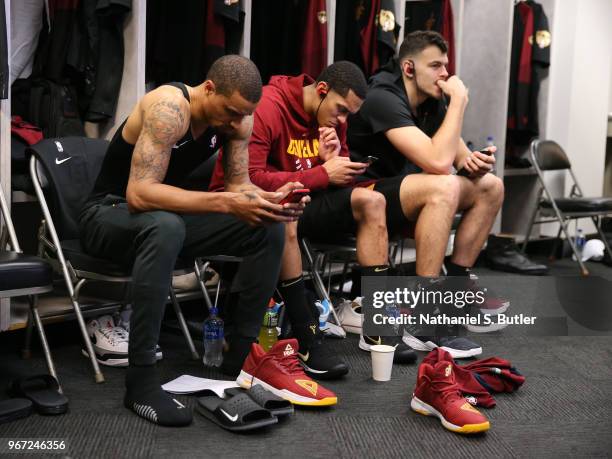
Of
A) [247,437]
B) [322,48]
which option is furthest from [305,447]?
[322,48]

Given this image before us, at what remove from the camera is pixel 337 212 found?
289 cm

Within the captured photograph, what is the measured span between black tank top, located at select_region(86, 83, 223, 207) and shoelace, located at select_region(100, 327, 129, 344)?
0.52 meters

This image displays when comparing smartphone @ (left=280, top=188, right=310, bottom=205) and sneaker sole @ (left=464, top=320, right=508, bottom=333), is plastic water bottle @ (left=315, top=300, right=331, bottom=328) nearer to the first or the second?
sneaker sole @ (left=464, top=320, right=508, bottom=333)

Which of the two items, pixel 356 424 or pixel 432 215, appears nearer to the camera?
pixel 356 424

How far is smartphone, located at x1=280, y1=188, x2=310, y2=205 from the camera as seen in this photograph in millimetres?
2297

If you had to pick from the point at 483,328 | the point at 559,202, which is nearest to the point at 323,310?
the point at 483,328

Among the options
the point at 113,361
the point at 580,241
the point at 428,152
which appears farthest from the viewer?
the point at 580,241

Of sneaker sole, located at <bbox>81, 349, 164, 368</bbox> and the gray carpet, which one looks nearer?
the gray carpet

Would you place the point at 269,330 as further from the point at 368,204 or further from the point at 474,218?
the point at 474,218

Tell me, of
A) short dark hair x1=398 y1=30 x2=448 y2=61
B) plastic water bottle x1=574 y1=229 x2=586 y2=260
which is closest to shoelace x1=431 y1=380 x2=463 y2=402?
short dark hair x1=398 y1=30 x2=448 y2=61

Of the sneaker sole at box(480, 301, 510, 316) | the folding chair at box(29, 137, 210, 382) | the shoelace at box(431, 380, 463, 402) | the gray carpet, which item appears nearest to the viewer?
the gray carpet

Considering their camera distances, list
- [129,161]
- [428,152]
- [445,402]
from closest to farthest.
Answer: [445,402] → [129,161] → [428,152]

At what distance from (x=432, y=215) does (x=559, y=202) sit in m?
2.51

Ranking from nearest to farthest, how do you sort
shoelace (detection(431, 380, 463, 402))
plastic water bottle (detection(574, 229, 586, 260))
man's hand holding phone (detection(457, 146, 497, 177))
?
shoelace (detection(431, 380, 463, 402)), man's hand holding phone (detection(457, 146, 497, 177)), plastic water bottle (detection(574, 229, 586, 260))
